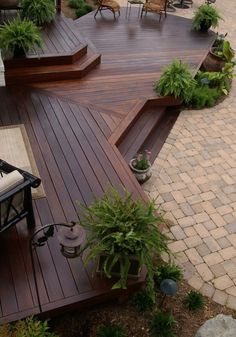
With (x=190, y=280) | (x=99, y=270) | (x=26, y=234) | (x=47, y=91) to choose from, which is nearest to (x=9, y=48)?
(x=47, y=91)

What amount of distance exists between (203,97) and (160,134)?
4.72ft

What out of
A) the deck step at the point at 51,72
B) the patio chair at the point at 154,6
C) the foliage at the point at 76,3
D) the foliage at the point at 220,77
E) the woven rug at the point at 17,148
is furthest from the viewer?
the foliage at the point at 76,3

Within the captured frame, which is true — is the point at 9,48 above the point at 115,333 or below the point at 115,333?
above

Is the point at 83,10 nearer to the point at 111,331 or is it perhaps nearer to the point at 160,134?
the point at 160,134

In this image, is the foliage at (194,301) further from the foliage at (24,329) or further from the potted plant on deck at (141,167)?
the potted plant on deck at (141,167)

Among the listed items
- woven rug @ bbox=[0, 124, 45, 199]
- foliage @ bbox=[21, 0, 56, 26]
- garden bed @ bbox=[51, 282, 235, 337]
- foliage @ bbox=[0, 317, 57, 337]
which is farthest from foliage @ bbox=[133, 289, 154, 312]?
foliage @ bbox=[21, 0, 56, 26]

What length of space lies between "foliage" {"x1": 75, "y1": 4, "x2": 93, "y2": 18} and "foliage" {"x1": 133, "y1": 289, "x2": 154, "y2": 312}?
8655mm

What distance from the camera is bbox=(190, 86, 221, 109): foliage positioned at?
23.2 ft

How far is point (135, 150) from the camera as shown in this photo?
5699mm

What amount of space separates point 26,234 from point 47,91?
125 inches

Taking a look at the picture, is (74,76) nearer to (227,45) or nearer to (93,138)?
(93,138)

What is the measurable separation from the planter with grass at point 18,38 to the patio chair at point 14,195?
3.21m

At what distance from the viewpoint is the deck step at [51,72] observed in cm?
620

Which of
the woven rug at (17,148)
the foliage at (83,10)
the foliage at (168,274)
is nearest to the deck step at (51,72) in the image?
the woven rug at (17,148)
